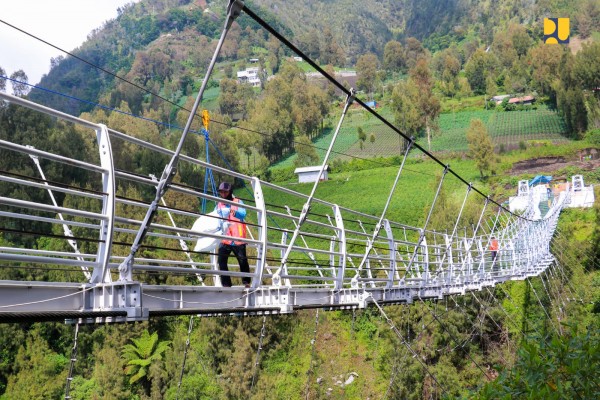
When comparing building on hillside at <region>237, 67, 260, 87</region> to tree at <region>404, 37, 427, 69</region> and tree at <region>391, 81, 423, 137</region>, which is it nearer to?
tree at <region>404, 37, 427, 69</region>

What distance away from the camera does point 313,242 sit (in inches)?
1153

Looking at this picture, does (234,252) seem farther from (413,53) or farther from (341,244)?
(413,53)

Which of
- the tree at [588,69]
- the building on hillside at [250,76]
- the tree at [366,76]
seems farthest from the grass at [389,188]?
the building on hillside at [250,76]

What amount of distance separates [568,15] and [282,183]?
3622 centimetres

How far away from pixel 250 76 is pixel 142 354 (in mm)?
52046

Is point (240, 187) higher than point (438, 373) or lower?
higher

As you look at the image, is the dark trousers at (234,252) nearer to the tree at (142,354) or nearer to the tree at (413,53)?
the tree at (142,354)

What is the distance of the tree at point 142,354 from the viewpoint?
19.8m

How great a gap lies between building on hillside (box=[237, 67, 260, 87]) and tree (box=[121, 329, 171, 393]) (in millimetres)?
49438

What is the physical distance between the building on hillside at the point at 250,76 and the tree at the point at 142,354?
1946 inches

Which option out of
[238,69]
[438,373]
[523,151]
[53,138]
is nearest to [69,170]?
[53,138]

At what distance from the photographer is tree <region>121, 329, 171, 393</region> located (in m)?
19.8

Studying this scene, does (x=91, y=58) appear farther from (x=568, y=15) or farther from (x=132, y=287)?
(x=132, y=287)

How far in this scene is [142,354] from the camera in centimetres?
2012
